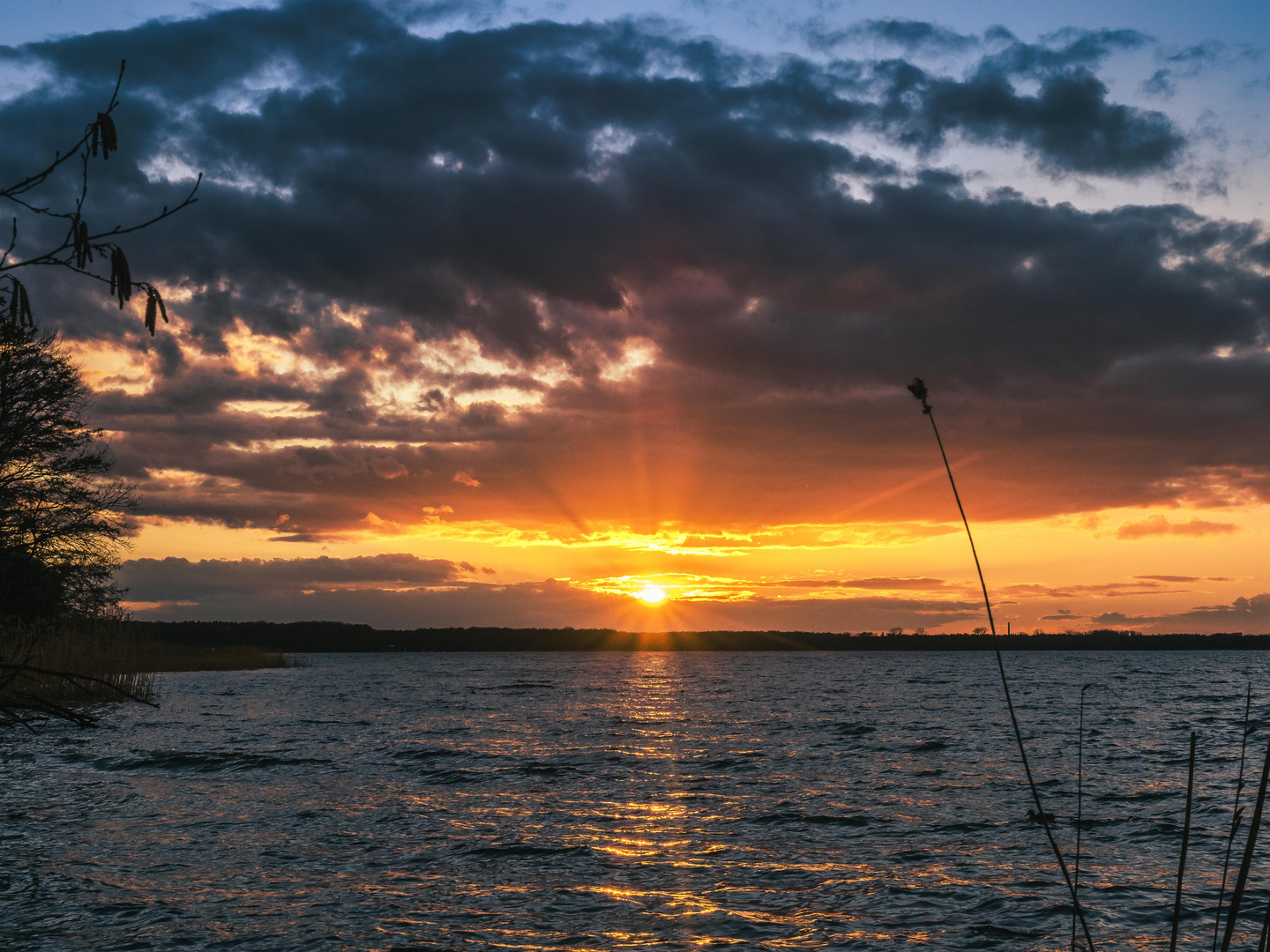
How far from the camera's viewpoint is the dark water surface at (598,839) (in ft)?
45.3

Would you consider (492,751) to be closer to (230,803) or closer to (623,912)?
(230,803)

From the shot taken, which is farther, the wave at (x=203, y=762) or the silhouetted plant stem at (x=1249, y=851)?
the wave at (x=203, y=762)

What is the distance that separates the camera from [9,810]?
73.5ft

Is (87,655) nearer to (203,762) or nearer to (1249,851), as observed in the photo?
(203,762)

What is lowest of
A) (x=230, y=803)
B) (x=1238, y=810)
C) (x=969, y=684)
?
(x=969, y=684)

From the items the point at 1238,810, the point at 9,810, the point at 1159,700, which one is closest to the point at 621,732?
the point at 9,810

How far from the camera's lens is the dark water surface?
13.8m

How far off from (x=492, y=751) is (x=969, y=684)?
83367mm

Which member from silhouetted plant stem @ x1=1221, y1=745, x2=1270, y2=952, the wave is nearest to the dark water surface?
the wave

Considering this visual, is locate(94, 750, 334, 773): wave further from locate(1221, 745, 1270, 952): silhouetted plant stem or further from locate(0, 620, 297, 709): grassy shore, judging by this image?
locate(1221, 745, 1270, 952): silhouetted plant stem

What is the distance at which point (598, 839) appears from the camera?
2012 centimetres

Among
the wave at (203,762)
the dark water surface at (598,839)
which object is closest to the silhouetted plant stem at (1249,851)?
the dark water surface at (598,839)

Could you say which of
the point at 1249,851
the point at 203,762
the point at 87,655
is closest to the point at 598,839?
the point at 1249,851

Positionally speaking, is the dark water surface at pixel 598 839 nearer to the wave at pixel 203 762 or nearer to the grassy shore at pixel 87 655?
the wave at pixel 203 762
